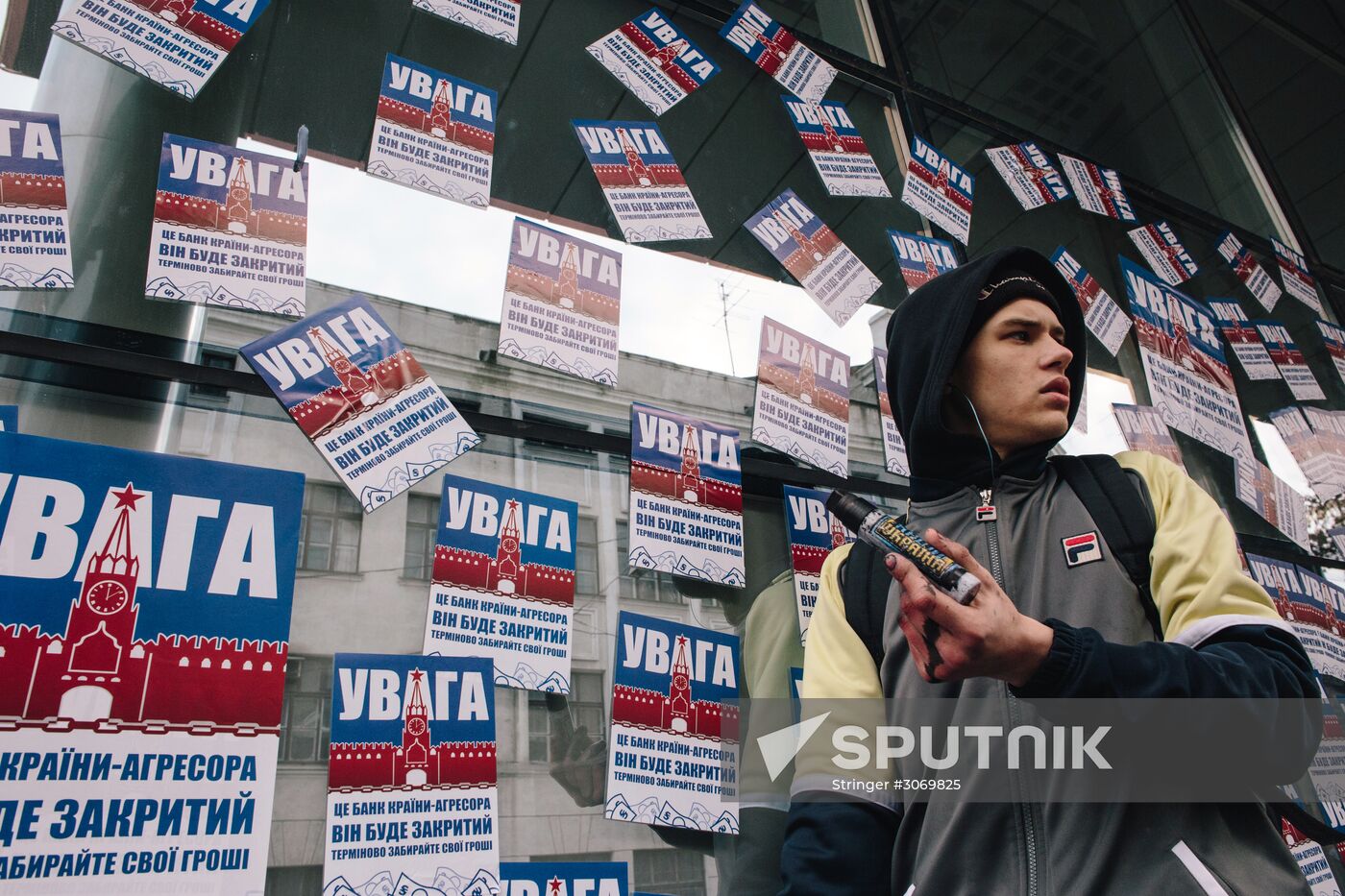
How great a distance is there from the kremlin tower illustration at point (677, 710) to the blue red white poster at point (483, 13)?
5.64ft

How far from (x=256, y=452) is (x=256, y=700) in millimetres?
459

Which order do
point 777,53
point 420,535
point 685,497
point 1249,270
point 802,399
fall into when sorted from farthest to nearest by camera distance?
point 1249,270 < point 777,53 < point 802,399 < point 685,497 < point 420,535

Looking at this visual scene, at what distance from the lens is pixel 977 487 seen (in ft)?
4.36

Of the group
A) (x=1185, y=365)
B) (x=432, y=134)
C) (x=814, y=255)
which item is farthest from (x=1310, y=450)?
(x=432, y=134)

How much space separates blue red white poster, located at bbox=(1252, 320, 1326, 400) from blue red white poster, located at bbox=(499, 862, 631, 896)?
3722mm

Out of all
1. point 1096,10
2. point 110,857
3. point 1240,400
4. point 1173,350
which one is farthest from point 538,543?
point 1096,10

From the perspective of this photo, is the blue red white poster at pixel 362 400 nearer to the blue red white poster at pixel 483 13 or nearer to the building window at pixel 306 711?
the building window at pixel 306 711

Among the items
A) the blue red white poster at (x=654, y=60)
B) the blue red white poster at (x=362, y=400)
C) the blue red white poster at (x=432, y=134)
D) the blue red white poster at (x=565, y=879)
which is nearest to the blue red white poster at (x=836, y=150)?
the blue red white poster at (x=654, y=60)

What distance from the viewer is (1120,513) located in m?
1.18

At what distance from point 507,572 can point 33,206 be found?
1102 mm

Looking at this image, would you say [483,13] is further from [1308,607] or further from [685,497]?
[1308,607]

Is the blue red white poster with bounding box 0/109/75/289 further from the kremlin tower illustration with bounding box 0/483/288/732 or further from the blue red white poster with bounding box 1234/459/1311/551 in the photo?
the blue red white poster with bounding box 1234/459/1311/551

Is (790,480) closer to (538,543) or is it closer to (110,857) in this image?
(538,543)

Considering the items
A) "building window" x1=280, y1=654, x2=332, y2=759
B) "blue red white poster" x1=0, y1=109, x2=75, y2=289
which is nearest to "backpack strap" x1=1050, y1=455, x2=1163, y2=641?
"building window" x1=280, y1=654, x2=332, y2=759
